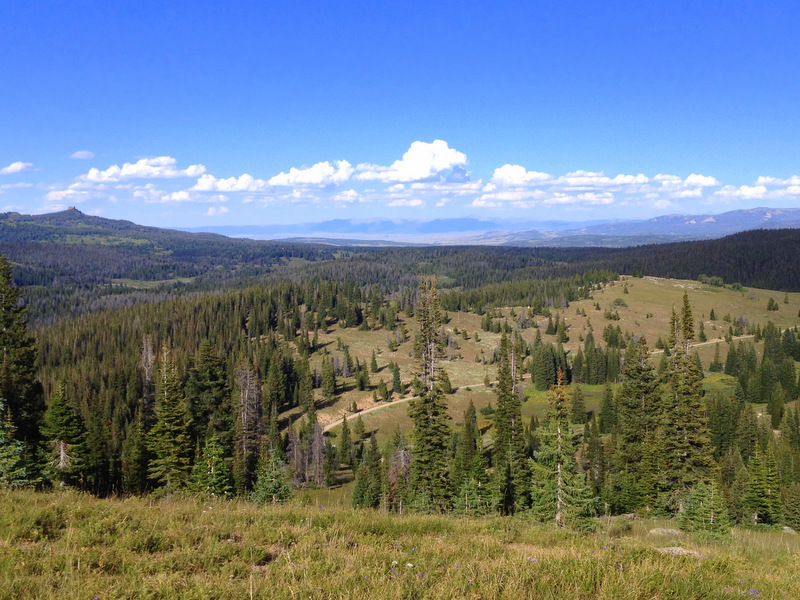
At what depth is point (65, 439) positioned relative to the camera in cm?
3528

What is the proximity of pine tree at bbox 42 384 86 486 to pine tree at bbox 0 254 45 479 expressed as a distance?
1143mm

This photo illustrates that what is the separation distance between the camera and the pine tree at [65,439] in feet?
111

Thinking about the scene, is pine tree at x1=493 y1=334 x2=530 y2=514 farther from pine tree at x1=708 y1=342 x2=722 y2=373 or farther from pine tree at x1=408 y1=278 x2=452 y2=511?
pine tree at x1=708 y1=342 x2=722 y2=373

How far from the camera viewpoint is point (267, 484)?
2847 centimetres

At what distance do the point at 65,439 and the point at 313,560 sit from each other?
3610cm

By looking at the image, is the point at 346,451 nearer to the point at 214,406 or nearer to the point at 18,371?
the point at 214,406

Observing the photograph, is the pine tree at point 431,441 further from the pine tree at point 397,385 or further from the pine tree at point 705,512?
the pine tree at point 397,385

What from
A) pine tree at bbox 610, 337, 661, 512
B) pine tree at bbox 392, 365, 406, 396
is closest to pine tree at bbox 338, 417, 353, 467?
pine tree at bbox 392, 365, 406, 396

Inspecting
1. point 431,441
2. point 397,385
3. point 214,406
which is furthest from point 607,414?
point 214,406

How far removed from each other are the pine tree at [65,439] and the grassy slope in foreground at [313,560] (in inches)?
1106

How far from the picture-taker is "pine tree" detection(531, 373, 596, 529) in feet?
94.8

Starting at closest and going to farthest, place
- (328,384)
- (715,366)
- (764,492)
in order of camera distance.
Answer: (764,492) → (328,384) → (715,366)

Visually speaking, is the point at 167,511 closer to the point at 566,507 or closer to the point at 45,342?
the point at 566,507

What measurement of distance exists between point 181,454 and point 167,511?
31.3 metres
